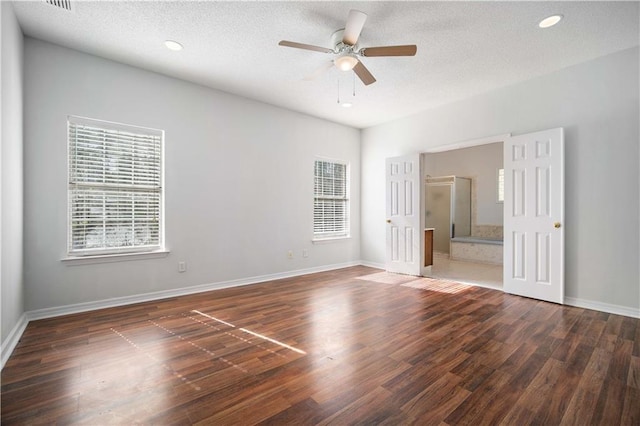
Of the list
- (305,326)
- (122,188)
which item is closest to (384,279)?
(305,326)

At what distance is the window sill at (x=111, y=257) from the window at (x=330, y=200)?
8.58 ft

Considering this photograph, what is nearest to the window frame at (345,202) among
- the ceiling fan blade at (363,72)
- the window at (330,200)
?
the window at (330,200)

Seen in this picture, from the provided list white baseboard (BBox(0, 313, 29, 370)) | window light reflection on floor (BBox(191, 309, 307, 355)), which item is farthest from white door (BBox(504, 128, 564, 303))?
white baseboard (BBox(0, 313, 29, 370))

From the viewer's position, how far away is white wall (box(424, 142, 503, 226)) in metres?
7.12

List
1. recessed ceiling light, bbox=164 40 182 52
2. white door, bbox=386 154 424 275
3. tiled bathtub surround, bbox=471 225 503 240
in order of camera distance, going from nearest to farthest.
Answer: recessed ceiling light, bbox=164 40 182 52, white door, bbox=386 154 424 275, tiled bathtub surround, bbox=471 225 503 240

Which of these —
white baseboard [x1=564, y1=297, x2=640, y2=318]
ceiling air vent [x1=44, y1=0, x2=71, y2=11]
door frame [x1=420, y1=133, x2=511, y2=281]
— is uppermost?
ceiling air vent [x1=44, y1=0, x2=71, y2=11]

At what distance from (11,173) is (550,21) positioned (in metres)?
4.86

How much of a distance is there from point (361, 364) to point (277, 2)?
2936mm

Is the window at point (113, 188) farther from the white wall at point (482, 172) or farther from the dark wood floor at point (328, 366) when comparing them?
the white wall at point (482, 172)

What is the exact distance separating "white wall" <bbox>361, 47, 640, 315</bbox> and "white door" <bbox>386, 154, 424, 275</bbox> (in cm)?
153

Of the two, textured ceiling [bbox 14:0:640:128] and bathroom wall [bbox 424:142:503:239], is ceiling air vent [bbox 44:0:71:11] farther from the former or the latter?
bathroom wall [bbox 424:142:503:239]

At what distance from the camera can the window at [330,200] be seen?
5.48m

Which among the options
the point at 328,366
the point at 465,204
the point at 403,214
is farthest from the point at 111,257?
the point at 465,204

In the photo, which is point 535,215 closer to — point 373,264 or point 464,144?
point 464,144
